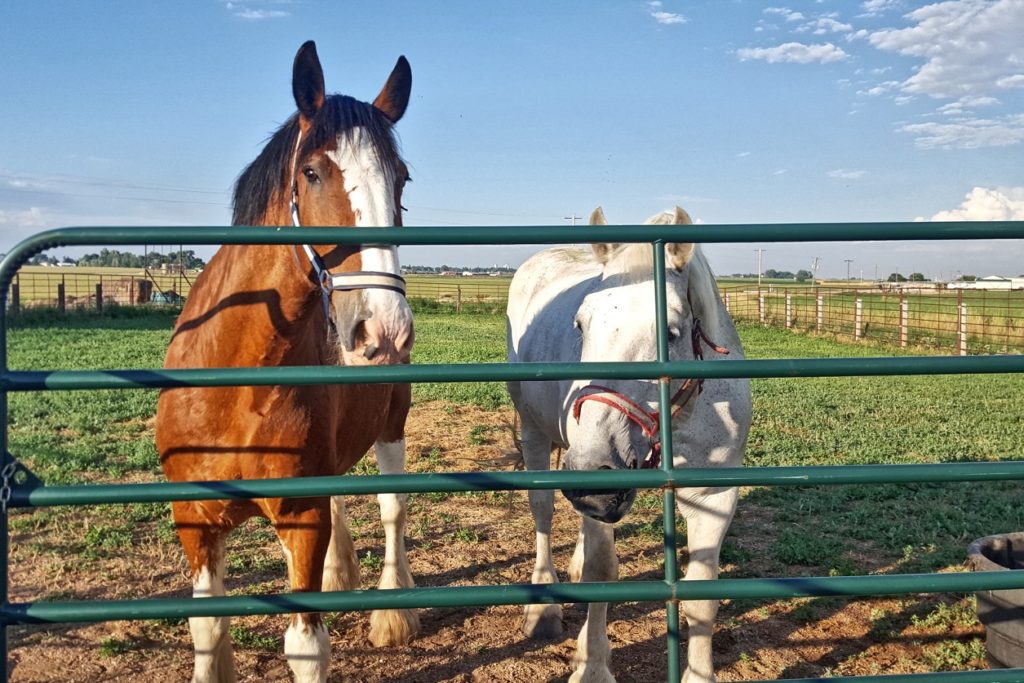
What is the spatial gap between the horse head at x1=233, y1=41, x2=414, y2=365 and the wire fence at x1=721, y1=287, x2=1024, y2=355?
15588 mm

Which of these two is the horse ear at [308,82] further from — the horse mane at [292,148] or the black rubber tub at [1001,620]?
the black rubber tub at [1001,620]

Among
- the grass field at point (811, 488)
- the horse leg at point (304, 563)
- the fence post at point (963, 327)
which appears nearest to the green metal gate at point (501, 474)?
the horse leg at point (304, 563)

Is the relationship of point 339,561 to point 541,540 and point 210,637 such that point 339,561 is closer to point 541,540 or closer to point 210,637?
point 541,540

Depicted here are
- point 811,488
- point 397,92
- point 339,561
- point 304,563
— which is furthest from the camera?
point 811,488

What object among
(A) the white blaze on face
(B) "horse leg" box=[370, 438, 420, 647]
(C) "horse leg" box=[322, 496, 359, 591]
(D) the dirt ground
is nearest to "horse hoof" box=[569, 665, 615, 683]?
(D) the dirt ground

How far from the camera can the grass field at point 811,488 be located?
459 cm

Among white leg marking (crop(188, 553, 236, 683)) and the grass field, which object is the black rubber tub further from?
white leg marking (crop(188, 553, 236, 683))

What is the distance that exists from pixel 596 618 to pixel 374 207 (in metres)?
2.04

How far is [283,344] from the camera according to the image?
8.80ft

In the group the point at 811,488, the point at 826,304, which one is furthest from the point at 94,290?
the point at 811,488

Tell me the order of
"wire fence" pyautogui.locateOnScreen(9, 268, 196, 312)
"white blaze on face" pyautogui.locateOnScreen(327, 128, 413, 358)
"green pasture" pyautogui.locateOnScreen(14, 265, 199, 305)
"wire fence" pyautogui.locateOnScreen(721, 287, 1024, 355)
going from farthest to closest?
"green pasture" pyautogui.locateOnScreen(14, 265, 199, 305)
"wire fence" pyautogui.locateOnScreen(9, 268, 196, 312)
"wire fence" pyautogui.locateOnScreen(721, 287, 1024, 355)
"white blaze on face" pyautogui.locateOnScreen(327, 128, 413, 358)

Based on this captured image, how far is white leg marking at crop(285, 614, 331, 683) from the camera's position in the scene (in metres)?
2.69

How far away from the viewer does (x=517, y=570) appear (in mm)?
4680

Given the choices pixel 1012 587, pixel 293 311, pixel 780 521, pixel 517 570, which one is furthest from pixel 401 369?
Answer: pixel 780 521
